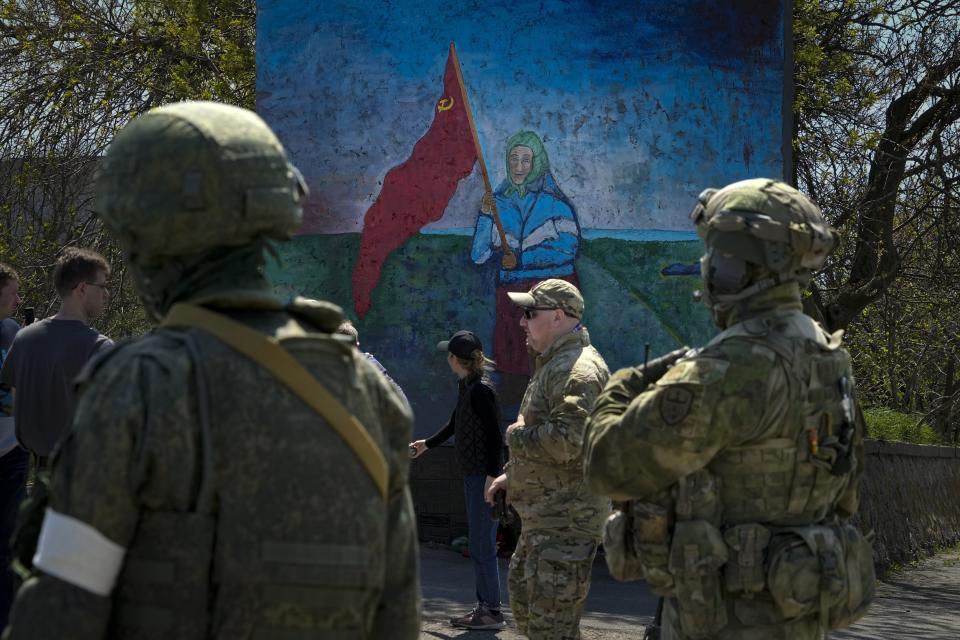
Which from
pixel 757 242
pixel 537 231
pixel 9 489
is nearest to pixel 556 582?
pixel 757 242

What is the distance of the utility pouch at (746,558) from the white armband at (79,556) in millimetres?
2066

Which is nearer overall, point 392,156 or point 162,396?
point 162,396

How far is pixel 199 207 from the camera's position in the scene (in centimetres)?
223

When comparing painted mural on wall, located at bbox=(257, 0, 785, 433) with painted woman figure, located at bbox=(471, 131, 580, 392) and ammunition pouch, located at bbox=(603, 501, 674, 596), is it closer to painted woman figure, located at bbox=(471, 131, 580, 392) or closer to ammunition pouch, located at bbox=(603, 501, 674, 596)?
painted woman figure, located at bbox=(471, 131, 580, 392)

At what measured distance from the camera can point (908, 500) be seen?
13219 millimetres

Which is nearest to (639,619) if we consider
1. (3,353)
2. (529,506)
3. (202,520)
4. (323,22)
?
(529,506)

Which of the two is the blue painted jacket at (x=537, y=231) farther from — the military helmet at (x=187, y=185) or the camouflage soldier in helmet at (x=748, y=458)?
the military helmet at (x=187, y=185)

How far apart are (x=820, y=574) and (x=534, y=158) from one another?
8.27 meters

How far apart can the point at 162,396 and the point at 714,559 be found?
200cm

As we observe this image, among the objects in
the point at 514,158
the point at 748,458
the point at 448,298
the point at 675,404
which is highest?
the point at 514,158

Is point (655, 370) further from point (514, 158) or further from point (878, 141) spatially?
point (878, 141)

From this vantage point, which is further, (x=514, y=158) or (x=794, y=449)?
(x=514, y=158)

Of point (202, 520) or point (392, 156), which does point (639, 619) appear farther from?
point (202, 520)

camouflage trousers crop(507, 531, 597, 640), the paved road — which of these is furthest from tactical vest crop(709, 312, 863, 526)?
the paved road
